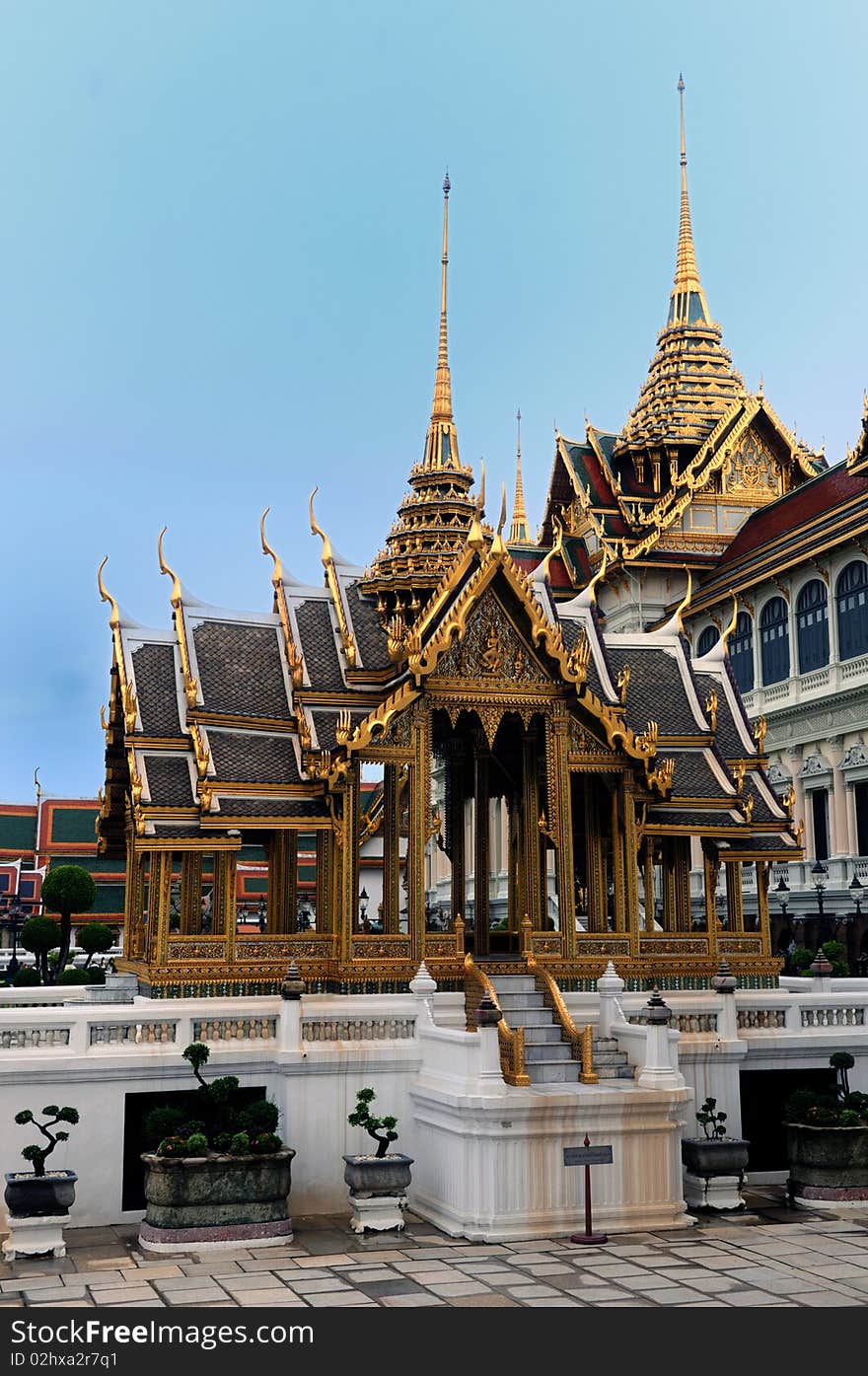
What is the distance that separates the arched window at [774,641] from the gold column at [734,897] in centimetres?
2597

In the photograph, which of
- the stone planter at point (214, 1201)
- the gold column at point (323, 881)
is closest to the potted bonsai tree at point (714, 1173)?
the stone planter at point (214, 1201)

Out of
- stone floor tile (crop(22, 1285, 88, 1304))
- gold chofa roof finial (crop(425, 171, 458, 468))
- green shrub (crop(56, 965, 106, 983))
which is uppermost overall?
gold chofa roof finial (crop(425, 171, 458, 468))

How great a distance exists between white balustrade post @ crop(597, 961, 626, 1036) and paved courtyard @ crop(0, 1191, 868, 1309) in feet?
7.77

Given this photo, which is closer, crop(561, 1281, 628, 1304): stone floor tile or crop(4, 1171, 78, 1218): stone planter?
crop(561, 1281, 628, 1304): stone floor tile

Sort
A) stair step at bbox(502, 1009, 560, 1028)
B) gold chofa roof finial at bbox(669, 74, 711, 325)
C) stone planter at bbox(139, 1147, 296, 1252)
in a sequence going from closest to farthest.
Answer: stone planter at bbox(139, 1147, 296, 1252), stair step at bbox(502, 1009, 560, 1028), gold chofa roof finial at bbox(669, 74, 711, 325)

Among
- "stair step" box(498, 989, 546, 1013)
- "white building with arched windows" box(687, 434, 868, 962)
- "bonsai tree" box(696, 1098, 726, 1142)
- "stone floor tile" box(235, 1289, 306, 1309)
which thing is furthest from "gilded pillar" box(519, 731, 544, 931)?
"white building with arched windows" box(687, 434, 868, 962)

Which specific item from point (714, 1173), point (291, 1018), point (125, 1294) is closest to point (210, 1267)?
point (125, 1294)

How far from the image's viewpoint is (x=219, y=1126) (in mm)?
13000

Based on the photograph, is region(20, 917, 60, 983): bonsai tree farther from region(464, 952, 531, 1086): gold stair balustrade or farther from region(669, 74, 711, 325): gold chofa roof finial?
region(669, 74, 711, 325): gold chofa roof finial

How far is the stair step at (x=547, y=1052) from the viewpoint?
551 inches

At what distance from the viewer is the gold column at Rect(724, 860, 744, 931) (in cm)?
1766
